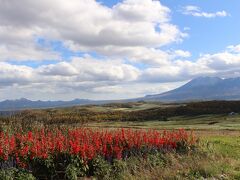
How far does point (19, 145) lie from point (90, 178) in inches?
117

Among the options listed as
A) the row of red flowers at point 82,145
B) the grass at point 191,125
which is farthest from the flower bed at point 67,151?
the grass at point 191,125

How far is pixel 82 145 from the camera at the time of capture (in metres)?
14.7

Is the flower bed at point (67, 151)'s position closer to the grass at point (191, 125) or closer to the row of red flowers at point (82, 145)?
the row of red flowers at point (82, 145)

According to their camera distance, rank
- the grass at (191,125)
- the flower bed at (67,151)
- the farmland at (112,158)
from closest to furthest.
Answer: the farmland at (112,158), the flower bed at (67,151), the grass at (191,125)

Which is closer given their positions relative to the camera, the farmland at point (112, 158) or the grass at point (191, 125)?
the farmland at point (112, 158)

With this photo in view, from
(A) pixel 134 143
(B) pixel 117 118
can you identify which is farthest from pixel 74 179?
(B) pixel 117 118

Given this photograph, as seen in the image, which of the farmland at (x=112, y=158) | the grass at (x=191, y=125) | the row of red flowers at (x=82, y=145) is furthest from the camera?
the grass at (x=191, y=125)

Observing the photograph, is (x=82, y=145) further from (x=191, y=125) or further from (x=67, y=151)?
(x=191, y=125)

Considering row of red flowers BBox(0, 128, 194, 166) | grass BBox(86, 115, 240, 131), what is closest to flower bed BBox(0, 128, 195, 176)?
row of red flowers BBox(0, 128, 194, 166)

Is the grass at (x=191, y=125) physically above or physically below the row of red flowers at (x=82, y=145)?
below

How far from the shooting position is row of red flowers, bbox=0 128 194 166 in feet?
44.2

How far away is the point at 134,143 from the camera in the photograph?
1683 centimetres

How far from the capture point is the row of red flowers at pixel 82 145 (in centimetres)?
1346

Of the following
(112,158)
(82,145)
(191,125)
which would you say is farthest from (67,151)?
(191,125)
